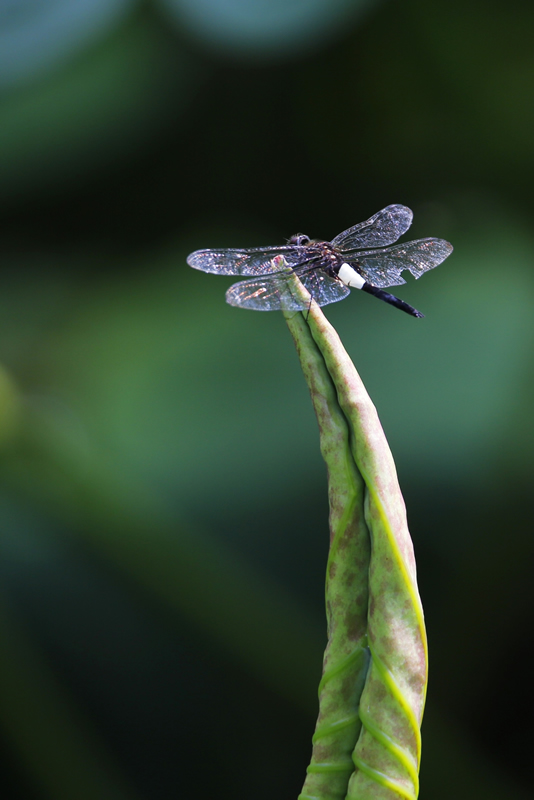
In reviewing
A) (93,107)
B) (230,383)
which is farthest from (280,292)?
(93,107)

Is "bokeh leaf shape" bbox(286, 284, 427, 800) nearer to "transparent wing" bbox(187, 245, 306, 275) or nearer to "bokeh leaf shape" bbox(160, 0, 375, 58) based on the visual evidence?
"transparent wing" bbox(187, 245, 306, 275)

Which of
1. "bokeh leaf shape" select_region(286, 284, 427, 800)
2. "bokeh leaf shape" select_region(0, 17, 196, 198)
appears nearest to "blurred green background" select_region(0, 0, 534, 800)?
"bokeh leaf shape" select_region(0, 17, 196, 198)

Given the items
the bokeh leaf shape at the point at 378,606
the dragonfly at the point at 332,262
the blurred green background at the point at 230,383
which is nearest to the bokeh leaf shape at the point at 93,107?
the blurred green background at the point at 230,383

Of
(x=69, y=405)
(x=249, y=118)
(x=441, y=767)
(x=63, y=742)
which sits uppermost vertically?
(x=249, y=118)

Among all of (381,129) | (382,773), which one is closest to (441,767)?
(382,773)

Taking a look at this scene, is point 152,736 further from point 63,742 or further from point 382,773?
point 382,773

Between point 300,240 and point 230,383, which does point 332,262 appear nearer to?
point 300,240

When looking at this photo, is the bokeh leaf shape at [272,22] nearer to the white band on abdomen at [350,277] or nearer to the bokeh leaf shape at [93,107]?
the bokeh leaf shape at [93,107]
